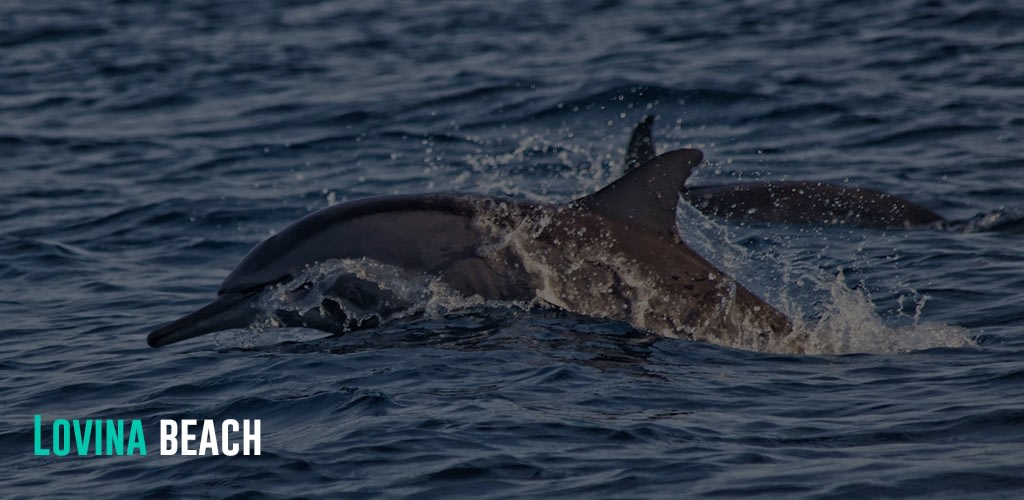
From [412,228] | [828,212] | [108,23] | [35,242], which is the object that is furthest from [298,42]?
[412,228]

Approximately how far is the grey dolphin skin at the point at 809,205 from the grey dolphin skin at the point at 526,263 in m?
4.50

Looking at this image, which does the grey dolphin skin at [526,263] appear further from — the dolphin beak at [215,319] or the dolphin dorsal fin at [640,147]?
the dolphin dorsal fin at [640,147]

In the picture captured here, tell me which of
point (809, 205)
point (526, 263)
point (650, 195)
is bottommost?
point (809, 205)

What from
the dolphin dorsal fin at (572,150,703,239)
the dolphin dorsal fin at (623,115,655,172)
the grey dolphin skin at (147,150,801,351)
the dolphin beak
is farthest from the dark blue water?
the dolphin dorsal fin at (623,115,655,172)

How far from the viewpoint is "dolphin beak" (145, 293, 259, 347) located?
10516 mm

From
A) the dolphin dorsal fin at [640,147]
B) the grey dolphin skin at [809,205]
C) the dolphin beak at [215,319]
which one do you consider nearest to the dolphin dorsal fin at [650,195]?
the dolphin dorsal fin at [640,147]

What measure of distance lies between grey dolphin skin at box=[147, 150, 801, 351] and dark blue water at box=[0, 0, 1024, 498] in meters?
0.23

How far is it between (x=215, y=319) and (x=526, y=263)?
7.20ft

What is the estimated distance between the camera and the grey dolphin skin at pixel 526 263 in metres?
10.5

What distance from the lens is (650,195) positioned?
10.3 m

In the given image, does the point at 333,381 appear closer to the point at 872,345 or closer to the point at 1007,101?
the point at 872,345

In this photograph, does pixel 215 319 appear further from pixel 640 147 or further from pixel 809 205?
pixel 809 205

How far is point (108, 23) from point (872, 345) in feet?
79.6

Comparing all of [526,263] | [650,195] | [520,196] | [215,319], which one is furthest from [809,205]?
[215,319]
